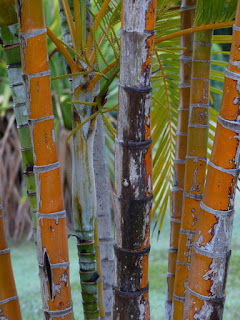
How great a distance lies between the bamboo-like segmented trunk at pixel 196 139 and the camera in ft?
2.41

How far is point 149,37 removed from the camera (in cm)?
50

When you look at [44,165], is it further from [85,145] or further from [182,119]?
[182,119]

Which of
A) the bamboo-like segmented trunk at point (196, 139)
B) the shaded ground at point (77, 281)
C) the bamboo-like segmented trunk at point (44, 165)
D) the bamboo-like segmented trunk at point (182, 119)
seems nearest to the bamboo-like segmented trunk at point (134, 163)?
the bamboo-like segmented trunk at point (44, 165)

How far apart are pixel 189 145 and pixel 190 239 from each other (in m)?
0.16

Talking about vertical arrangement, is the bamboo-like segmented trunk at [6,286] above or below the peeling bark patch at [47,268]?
below

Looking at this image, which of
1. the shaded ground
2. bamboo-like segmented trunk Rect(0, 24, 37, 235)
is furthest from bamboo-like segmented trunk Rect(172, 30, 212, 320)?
the shaded ground

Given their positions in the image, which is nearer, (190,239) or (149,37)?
(149,37)

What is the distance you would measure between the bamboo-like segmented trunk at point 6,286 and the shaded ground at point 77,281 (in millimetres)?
1338

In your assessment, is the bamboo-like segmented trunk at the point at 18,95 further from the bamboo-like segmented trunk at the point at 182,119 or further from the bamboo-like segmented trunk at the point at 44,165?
the bamboo-like segmented trunk at the point at 182,119

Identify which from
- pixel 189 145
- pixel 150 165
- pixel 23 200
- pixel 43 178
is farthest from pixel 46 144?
pixel 23 200

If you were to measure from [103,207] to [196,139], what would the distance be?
0.33 meters

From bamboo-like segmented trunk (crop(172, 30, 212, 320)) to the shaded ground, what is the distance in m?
1.22

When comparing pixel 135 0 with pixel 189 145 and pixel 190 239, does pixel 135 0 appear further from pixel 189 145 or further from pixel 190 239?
pixel 190 239

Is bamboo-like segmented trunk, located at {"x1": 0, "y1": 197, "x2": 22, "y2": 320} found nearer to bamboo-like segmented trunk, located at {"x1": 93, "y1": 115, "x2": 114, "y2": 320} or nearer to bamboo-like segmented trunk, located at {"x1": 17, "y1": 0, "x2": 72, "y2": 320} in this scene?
bamboo-like segmented trunk, located at {"x1": 17, "y1": 0, "x2": 72, "y2": 320}
